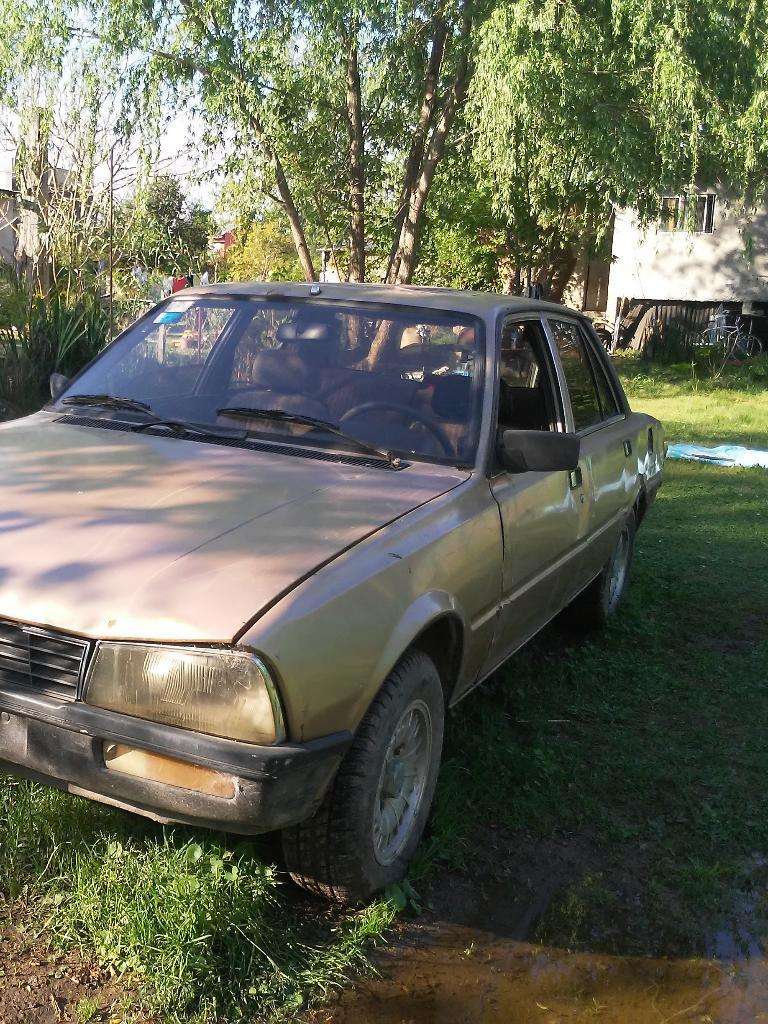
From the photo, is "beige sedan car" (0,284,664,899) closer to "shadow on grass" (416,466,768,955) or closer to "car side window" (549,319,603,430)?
"car side window" (549,319,603,430)

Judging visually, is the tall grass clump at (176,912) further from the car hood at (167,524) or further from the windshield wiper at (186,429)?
the windshield wiper at (186,429)

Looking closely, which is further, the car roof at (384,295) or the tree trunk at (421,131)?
the tree trunk at (421,131)

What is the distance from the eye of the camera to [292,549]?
109 inches

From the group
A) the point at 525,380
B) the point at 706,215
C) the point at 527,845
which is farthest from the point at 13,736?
the point at 706,215

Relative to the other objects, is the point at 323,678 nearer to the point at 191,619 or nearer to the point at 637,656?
the point at 191,619

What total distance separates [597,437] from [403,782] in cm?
233

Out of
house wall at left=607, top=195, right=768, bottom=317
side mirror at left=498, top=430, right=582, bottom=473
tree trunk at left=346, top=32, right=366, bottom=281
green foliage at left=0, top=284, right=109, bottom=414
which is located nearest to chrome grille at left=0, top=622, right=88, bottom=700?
side mirror at left=498, top=430, right=582, bottom=473

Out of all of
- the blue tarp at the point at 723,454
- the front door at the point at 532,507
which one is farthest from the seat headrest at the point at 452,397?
the blue tarp at the point at 723,454

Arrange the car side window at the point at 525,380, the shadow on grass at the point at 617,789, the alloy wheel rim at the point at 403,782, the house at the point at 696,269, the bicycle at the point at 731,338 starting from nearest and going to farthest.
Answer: the alloy wheel rim at the point at 403,782
the shadow on grass at the point at 617,789
the car side window at the point at 525,380
the bicycle at the point at 731,338
the house at the point at 696,269

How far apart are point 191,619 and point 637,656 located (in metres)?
3.46

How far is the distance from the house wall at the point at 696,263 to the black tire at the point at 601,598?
82.5 ft

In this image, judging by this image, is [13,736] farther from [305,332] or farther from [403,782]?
[305,332]

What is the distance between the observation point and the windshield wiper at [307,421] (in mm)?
3607

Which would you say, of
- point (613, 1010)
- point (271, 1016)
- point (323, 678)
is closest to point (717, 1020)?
point (613, 1010)
